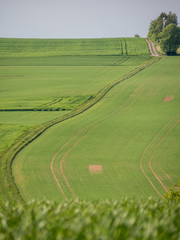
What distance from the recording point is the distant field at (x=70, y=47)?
100m

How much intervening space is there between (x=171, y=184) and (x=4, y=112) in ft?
102

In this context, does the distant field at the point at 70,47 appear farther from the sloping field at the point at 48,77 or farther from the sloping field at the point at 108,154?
the sloping field at the point at 108,154

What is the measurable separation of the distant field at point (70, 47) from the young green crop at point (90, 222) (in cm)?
8742

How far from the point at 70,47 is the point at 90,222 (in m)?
98.2

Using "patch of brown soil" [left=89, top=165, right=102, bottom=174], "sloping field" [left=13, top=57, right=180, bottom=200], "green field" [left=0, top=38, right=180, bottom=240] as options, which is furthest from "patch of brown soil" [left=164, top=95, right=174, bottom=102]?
"patch of brown soil" [left=89, top=165, right=102, bottom=174]

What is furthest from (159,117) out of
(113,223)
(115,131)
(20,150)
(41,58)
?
(41,58)

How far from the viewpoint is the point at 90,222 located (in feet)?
39.2

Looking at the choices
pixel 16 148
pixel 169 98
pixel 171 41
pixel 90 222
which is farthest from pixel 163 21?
pixel 90 222

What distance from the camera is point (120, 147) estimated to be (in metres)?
39.5

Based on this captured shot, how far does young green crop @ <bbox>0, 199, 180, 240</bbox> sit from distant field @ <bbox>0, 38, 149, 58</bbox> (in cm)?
8742

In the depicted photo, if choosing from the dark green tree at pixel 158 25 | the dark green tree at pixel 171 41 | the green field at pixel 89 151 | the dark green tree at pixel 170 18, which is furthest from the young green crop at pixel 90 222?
the dark green tree at pixel 170 18

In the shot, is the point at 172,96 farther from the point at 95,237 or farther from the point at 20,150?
the point at 95,237

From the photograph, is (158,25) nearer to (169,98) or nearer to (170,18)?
(170,18)

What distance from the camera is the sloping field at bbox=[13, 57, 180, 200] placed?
30828 millimetres
